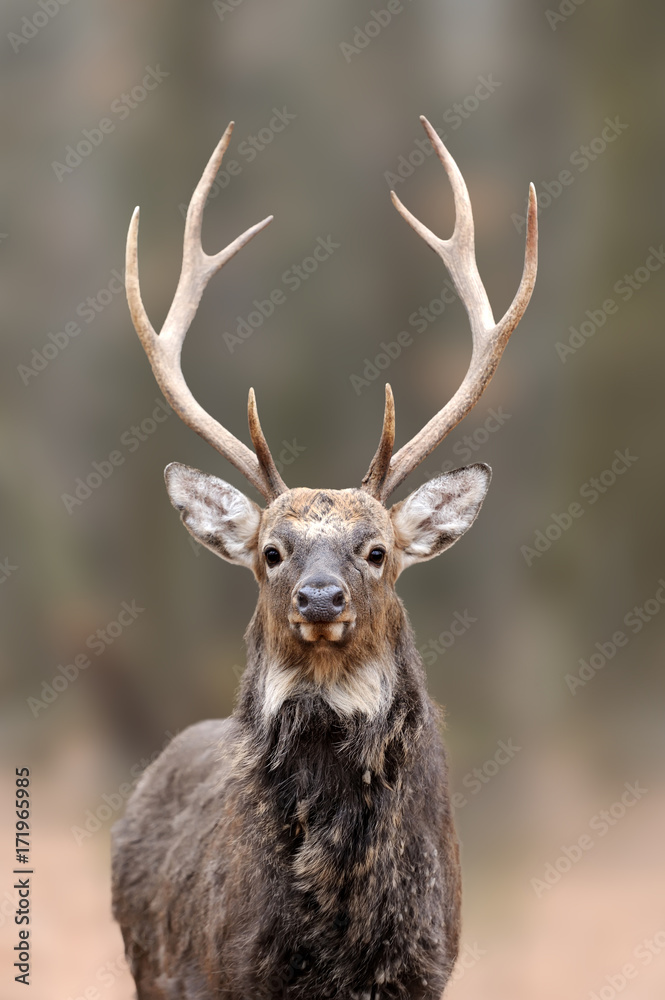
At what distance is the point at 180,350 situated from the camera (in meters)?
4.74

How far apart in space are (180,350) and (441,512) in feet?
4.55

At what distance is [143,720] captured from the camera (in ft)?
25.8

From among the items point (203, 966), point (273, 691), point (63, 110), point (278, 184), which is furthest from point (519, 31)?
point (203, 966)

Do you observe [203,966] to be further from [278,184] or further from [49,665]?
[278,184]

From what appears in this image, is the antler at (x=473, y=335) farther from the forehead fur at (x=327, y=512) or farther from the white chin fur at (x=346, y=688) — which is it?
the white chin fur at (x=346, y=688)

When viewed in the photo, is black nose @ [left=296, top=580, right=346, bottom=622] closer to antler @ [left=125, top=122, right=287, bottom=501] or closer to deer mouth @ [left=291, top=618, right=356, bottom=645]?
deer mouth @ [left=291, top=618, right=356, bottom=645]

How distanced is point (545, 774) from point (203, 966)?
4122mm

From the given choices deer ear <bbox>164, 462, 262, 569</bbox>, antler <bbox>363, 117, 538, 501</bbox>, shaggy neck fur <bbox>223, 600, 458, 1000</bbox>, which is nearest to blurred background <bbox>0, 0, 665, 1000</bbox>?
antler <bbox>363, 117, 538, 501</bbox>

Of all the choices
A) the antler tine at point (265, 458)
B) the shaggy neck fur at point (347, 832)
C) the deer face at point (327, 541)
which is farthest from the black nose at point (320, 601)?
the antler tine at point (265, 458)

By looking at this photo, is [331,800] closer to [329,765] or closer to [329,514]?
[329,765]

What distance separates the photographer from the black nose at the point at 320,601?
136 inches

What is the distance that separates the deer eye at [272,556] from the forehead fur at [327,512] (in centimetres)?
8

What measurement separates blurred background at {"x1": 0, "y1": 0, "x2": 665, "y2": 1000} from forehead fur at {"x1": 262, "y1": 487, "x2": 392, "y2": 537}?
12.1 feet

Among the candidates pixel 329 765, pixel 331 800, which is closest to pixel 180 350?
pixel 329 765
